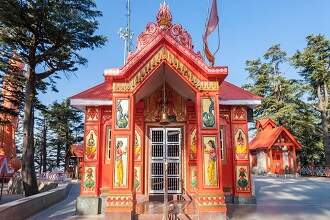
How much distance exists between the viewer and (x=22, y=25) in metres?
17.6

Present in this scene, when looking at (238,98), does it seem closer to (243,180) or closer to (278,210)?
(243,180)

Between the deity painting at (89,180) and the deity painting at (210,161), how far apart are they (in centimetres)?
486

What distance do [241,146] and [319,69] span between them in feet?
86.1

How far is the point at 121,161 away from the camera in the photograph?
10.0m

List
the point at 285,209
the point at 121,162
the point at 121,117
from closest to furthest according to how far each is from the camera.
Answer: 1. the point at 121,162
2. the point at 121,117
3. the point at 285,209

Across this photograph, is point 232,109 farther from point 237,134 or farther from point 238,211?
point 238,211

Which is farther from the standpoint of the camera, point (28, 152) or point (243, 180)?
point (28, 152)

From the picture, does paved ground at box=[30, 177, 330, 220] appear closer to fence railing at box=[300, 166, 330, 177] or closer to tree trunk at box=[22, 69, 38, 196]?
tree trunk at box=[22, 69, 38, 196]

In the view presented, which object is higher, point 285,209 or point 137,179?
point 137,179

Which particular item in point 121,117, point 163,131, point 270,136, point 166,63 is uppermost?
point 166,63

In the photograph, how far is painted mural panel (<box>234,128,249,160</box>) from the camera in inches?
527

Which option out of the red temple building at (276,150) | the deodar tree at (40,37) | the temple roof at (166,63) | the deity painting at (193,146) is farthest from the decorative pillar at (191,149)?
the red temple building at (276,150)

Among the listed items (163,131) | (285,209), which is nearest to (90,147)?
(163,131)

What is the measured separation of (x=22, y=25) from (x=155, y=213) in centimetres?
1332
